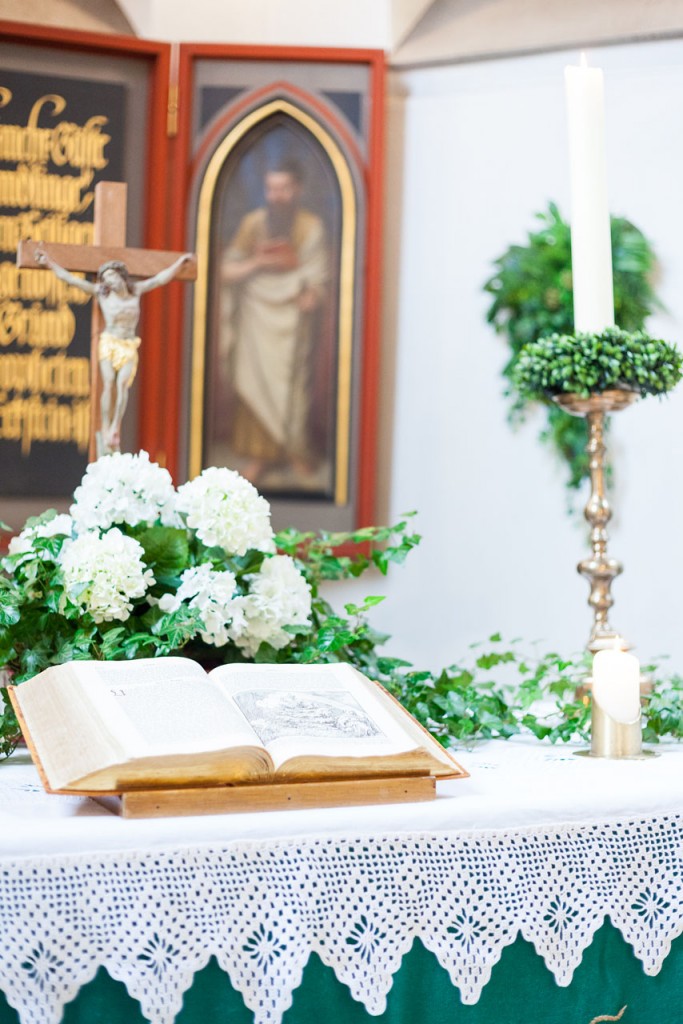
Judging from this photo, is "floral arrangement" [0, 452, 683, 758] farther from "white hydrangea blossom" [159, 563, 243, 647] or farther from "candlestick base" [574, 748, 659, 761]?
"candlestick base" [574, 748, 659, 761]

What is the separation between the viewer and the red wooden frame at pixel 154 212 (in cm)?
402

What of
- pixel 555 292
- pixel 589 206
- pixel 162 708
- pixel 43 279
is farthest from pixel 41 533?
pixel 555 292

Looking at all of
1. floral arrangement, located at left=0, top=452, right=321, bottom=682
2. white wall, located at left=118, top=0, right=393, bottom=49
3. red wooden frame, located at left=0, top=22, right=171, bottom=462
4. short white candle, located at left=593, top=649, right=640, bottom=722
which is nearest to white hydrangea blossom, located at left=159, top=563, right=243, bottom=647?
floral arrangement, located at left=0, top=452, right=321, bottom=682

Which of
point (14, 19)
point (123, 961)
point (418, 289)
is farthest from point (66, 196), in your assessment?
point (123, 961)

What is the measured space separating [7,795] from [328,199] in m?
3.04

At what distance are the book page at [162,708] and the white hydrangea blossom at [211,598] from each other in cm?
18

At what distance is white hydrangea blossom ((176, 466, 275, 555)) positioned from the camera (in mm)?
1855

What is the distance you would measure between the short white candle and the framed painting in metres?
2.41

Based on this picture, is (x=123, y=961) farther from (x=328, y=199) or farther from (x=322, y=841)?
(x=328, y=199)

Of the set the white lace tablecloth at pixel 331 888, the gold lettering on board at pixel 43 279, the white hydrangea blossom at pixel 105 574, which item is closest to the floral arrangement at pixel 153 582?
the white hydrangea blossom at pixel 105 574

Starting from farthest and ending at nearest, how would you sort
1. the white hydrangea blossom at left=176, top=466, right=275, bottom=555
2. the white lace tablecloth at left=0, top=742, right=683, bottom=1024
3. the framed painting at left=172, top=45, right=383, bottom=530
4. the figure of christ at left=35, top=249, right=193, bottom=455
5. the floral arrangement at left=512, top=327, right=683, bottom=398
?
the framed painting at left=172, top=45, right=383, bottom=530, the figure of christ at left=35, top=249, right=193, bottom=455, the floral arrangement at left=512, top=327, right=683, bottom=398, the white hydrangea blossom at left=176, top=466, right=275, bottom=555, the white lace tablecloth at left=0, top=742, right=683, bottom=1024

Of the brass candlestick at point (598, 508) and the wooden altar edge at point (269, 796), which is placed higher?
the brass candlestick at point (598, 508)

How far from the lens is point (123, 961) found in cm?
128

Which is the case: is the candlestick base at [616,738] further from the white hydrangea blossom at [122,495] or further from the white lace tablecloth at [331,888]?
the white hydrangea blossom at [122,495]
